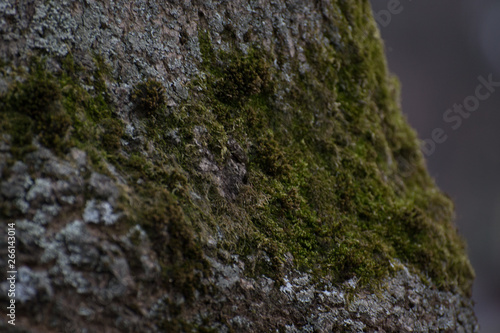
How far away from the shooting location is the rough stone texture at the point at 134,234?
10.4 ft

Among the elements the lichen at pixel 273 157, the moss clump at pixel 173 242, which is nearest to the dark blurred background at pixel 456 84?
the lichen at pixel 273 157

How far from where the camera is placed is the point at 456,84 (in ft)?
98.1

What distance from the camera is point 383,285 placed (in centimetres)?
494

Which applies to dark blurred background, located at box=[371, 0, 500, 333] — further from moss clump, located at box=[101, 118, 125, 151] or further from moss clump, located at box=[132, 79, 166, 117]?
moss clump, located at box=[101, 118, 125, 151]

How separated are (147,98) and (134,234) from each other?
5.48 feet

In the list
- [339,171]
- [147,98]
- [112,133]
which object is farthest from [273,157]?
[112,133]

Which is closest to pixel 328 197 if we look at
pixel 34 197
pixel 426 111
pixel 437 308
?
pixel 437 308

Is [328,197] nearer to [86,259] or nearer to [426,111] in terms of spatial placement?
[86,259]

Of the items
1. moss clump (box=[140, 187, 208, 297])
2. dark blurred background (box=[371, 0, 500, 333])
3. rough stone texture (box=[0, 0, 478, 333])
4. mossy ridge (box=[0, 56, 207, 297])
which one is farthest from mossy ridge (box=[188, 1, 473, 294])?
dark blurred background (box=[371, 0, 500, 333])

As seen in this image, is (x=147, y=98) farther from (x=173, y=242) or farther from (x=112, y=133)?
(x=173, y=242)

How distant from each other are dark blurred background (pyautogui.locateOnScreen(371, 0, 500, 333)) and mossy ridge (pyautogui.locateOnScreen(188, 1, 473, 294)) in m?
22.9

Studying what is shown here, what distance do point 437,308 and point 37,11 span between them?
6713 millimetres

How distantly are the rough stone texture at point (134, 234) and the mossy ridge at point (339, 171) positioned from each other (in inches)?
10.4

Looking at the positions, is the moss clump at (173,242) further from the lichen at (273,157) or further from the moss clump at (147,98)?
the moss clump at (147,98)
